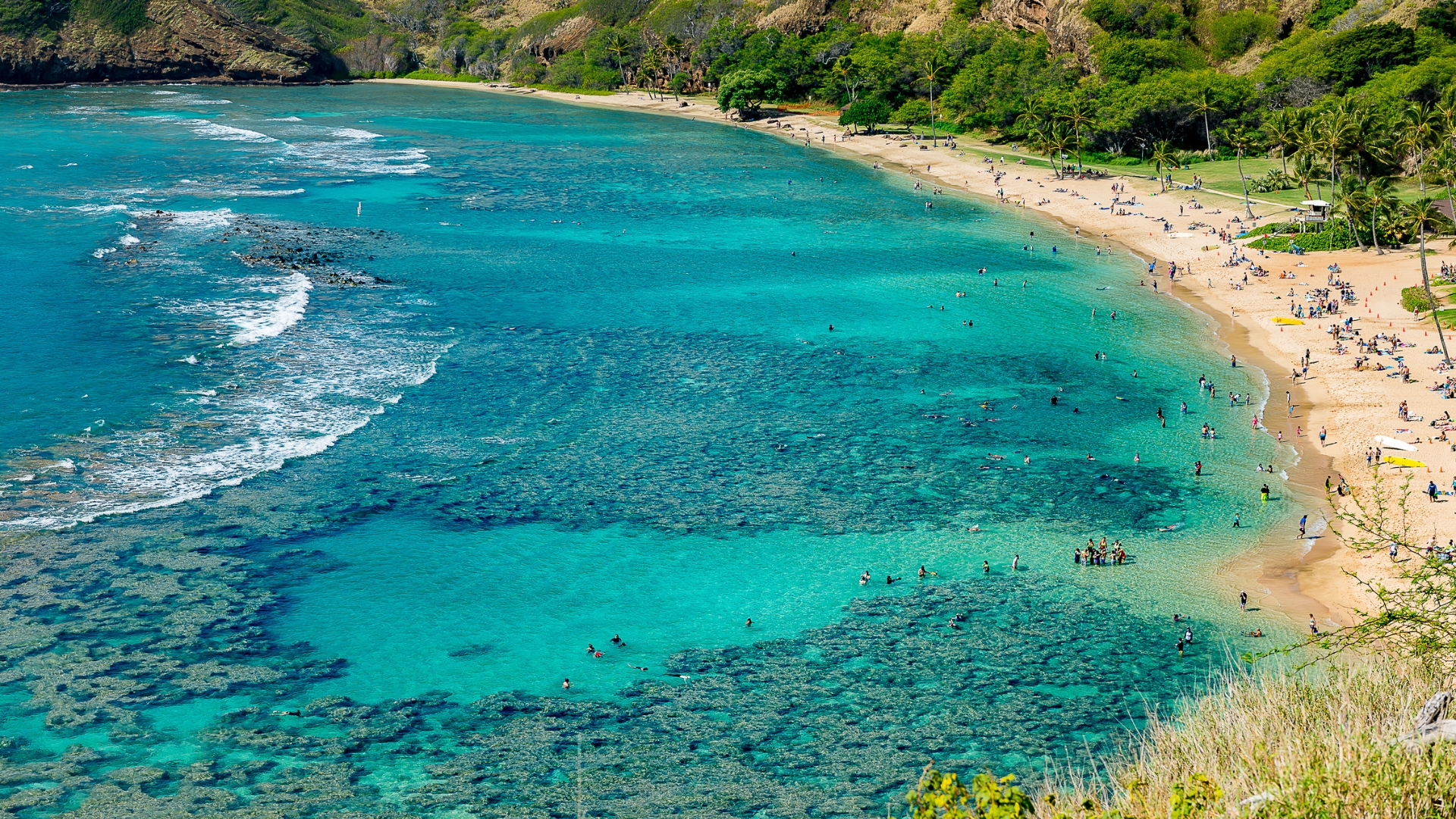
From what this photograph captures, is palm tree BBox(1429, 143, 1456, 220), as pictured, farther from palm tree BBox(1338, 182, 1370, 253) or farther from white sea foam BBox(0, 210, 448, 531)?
white sea foam BBox(0, 210, 448, 531)

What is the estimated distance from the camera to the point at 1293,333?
80750 millimetres

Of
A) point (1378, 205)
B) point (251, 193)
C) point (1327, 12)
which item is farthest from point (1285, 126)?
point (251, 193)

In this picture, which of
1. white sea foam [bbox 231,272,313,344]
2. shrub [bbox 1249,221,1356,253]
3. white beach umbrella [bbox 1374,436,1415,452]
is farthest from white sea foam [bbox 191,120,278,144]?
white beach umbrella [bbox 1374,436,1415,452]

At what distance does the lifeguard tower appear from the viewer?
9907 centimetres

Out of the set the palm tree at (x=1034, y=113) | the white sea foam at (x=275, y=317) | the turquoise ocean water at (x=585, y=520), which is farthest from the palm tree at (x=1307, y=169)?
the white sea foam at (x=275, y=317)

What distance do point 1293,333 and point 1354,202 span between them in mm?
19499

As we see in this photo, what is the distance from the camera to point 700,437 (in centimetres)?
6581

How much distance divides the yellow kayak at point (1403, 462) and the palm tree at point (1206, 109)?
8132 centimetres

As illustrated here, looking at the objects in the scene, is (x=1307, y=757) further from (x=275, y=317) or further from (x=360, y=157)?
(x=360, y=157)

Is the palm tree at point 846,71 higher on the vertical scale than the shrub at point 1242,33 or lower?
lower

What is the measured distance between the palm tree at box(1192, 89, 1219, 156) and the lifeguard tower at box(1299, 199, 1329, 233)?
30.2 metres

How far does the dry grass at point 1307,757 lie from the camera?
2031 centimetres

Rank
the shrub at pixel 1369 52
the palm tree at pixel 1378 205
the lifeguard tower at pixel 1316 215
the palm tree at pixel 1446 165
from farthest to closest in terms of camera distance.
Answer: the shrub at pixel 1369 52
the lifeguard tower at pixel 1316 215
the palm tree at pixel 1378 205
the palm tree at pixel 1446 165

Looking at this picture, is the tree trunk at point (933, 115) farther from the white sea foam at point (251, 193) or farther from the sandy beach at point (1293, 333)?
the white sea foam at point (251, 193)
